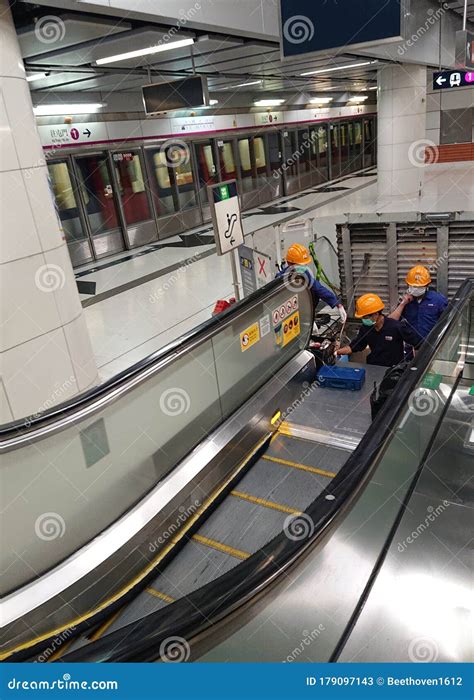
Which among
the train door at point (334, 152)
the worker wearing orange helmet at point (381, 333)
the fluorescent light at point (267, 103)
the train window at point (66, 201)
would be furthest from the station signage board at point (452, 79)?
the train door at point (334, 152)

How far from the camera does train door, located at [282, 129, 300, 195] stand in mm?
18562

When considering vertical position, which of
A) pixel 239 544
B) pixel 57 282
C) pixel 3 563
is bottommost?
pixel 239 544

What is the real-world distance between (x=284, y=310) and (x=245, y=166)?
13078 mm

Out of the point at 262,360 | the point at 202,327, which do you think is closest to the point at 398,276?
the point at 262,360

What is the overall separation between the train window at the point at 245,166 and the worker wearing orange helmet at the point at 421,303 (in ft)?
41.0

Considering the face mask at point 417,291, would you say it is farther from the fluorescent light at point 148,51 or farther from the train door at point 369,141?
the train door at point 369,141

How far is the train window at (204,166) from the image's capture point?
582 inches

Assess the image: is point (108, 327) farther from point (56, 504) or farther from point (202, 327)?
point (56, 504)

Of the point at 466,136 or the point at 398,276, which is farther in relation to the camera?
the point at 466,136

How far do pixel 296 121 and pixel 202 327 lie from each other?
1749cm

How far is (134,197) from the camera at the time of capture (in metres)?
12.9

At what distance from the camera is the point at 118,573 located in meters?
3.11

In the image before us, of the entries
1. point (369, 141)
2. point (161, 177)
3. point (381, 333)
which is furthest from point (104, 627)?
point (369, 141)

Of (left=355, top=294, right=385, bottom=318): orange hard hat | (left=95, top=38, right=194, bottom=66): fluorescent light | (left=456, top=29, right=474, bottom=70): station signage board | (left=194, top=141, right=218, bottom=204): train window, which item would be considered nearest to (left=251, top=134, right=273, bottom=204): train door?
(left=194, top=141, right=218, bottom=204): train window
